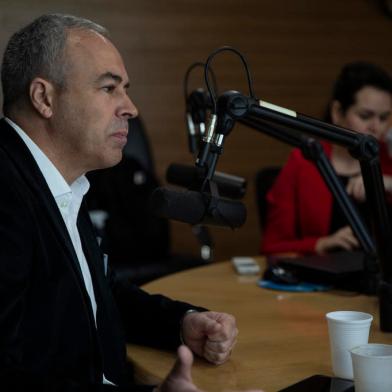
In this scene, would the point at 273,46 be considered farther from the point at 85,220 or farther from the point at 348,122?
the point at 85,220

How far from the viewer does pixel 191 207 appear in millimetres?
1299

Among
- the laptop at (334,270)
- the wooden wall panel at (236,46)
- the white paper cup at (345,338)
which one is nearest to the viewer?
the white paper cup at (345,338)

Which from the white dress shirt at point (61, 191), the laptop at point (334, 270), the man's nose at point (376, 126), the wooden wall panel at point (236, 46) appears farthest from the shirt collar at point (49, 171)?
the wooden wall panel at point (236, 46)

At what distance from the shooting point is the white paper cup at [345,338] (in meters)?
1.27

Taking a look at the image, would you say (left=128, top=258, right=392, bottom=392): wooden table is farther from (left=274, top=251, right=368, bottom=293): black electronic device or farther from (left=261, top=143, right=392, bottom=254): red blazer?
(left=261, top=143, right=392, bottom=254): red blazer

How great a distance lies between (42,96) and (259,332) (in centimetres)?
68

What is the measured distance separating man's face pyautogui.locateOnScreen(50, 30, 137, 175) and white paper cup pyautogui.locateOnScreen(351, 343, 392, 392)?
685 mm

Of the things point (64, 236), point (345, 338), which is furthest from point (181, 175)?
point (345, 338)

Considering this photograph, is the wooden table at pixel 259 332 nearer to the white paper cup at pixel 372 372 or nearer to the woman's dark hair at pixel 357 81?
the white paper cup at pixel 372 372

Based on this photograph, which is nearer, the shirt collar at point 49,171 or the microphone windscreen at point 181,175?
the shirt collar at point 49,171

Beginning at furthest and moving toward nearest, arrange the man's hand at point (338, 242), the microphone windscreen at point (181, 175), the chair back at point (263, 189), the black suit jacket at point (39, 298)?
1. the chair back at point (263, 189)
2. the man's hand at point (338, 242)
3. the microphone windscreen at point (181, 175)
4. the black suit jacket at point (39, 298)

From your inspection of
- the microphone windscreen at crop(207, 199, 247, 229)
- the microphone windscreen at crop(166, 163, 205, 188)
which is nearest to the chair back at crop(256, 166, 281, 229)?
the microphone windscreen at crop(166, 163, 205, 188)

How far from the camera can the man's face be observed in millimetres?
1512

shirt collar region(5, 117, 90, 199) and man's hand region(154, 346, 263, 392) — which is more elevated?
shirt collar region(5, 117, 90, 199)
